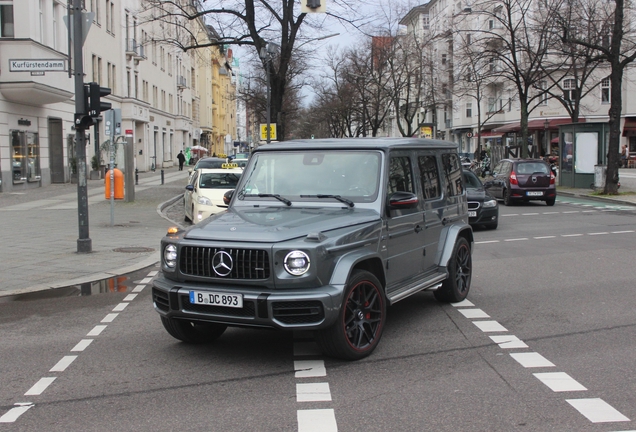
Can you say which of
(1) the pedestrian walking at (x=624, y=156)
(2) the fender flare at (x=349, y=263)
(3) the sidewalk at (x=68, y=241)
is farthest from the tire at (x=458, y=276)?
(1) the pedestrian walking at (x=624, y=156)

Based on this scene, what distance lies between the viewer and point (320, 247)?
568cm

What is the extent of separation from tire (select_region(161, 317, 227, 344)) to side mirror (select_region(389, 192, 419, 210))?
6.21ft

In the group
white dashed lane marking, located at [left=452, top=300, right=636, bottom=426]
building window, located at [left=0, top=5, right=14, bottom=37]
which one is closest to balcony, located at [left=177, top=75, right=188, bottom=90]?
building window, located at [left=0, top=5, right=14, bottom=37]

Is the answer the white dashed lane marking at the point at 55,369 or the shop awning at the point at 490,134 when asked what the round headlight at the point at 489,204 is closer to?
the white dashed lane marking at the point at 55,369

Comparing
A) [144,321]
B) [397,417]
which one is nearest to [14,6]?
[144,321]

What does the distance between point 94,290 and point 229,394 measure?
5432mm

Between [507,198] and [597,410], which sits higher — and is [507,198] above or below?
above

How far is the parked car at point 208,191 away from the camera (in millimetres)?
16984

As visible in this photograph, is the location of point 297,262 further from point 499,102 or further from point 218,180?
point 499,102

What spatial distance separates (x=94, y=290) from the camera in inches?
398

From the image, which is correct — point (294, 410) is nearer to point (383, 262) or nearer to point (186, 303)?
point (186, 303)

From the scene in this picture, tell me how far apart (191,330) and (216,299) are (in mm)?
1020

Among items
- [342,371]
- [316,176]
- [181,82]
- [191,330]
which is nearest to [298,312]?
[342,371]

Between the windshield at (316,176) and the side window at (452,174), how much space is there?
5.50ft
